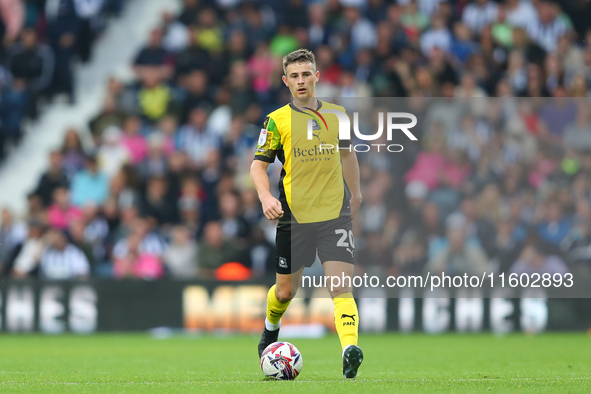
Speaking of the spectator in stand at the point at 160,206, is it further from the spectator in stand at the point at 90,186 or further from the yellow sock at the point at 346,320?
the yellow sock at the point at 346,320

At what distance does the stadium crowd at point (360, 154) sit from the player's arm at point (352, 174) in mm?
5466

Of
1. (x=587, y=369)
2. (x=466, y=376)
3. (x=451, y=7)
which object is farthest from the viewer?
(x=451, y=7)

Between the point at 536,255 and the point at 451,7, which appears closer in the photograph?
the point at 536,255

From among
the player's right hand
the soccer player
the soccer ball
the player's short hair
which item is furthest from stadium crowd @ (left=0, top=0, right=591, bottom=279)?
the player's right hand

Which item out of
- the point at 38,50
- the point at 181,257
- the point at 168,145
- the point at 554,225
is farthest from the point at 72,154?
the point at 554,225

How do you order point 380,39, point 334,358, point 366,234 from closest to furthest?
point 334,358, point 366,234, point 380,39

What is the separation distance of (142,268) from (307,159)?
287 inches

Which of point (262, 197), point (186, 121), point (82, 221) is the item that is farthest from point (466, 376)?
point (186, 121)

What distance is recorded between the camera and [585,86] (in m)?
14.3

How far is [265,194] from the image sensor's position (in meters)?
6.18

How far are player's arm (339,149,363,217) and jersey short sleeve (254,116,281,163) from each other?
504 mm

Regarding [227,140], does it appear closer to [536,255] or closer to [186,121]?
[186,121]

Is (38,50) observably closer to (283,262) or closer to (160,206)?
(160,206)

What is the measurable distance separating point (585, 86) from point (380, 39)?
374 cm
